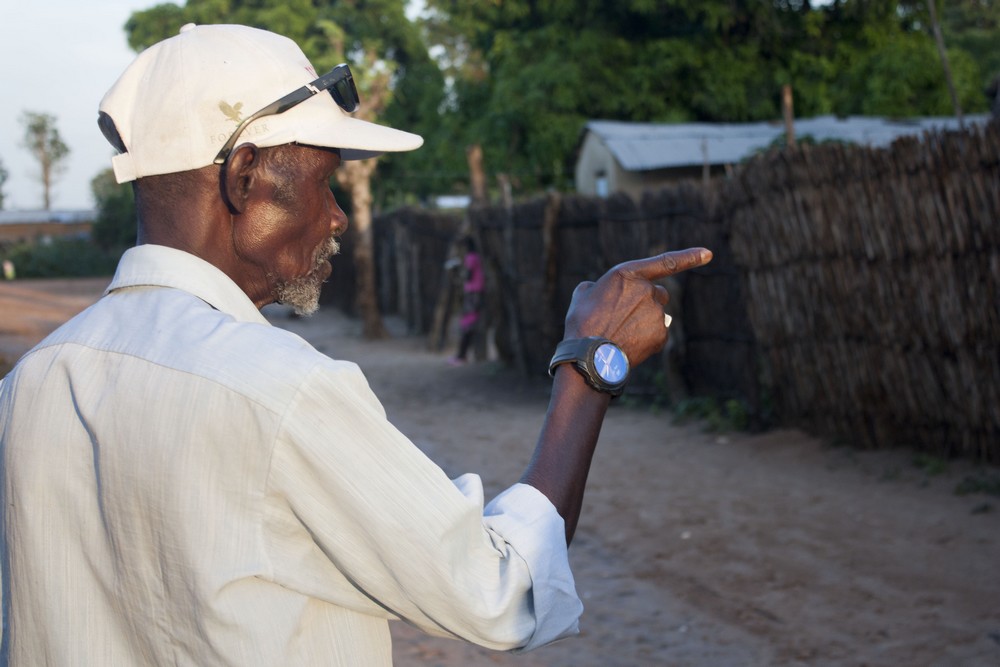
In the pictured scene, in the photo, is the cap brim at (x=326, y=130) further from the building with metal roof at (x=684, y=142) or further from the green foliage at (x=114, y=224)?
the green foliage at (x=114, y=224)

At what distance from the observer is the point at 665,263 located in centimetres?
158

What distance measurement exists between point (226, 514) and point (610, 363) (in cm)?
58

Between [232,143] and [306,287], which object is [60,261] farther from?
[232,143]

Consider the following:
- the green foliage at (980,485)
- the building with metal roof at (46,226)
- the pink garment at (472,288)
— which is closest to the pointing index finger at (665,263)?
the green foliage at (980,485)

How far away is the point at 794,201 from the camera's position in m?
6.89

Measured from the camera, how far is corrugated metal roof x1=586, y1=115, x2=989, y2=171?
17562mm

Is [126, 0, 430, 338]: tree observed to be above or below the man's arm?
above

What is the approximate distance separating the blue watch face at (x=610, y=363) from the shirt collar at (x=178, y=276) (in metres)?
0.46

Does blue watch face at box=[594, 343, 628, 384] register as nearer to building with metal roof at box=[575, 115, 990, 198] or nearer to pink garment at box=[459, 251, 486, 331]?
pink garment at box=[459, 251, 486, 331]

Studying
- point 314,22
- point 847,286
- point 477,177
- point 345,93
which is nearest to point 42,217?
point 314,22

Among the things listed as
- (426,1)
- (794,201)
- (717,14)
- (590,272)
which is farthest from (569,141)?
(794,201)

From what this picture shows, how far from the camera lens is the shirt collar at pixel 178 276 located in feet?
4.40

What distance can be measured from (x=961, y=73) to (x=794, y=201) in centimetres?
1604

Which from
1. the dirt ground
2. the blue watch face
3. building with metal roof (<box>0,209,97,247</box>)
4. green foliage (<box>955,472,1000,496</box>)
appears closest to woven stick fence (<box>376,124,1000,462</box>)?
green foliage (<box>955,472,1000,496</box>)
